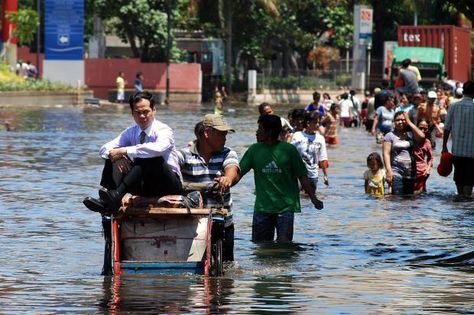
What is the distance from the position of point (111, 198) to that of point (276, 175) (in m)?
2.91

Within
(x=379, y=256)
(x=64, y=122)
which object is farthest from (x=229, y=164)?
(x=64, y=122)

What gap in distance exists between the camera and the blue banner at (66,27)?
60656mm

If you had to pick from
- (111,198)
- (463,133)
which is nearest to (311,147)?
(463,133)

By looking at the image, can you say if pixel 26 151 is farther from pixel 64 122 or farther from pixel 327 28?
pixel 327 28

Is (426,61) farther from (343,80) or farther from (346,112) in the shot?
(343,80)

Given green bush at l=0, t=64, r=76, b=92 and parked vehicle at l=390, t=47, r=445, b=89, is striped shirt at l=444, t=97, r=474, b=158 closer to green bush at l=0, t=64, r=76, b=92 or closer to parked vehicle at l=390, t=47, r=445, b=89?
green bush at l=0, t=64, r=76, b=92

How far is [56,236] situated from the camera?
1616 cm

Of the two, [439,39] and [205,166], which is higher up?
[439,39]

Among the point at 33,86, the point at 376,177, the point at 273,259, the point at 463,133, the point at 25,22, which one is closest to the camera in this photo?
the point at 273,259

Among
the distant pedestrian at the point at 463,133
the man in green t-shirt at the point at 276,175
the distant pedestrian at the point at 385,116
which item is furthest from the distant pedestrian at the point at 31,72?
the man in green t-shirt at the point at 276,175

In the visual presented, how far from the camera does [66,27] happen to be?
199ft

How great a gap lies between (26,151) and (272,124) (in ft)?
53.8

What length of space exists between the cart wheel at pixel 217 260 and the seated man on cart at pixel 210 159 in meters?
0.36

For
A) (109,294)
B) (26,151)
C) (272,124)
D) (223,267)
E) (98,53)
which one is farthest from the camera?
(98,53)
